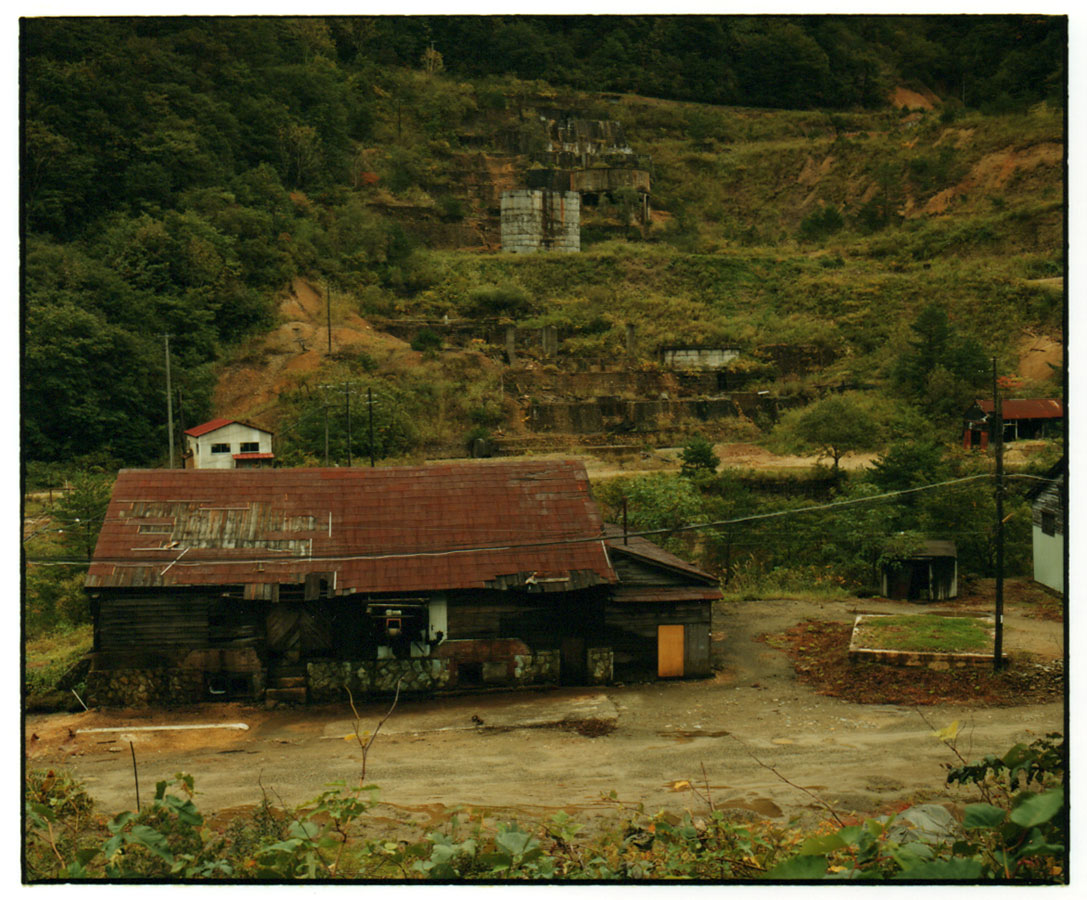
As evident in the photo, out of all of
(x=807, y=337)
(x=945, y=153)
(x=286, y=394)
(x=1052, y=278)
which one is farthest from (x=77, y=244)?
(x=945, y=153)

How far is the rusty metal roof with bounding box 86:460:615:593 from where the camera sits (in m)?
13.8

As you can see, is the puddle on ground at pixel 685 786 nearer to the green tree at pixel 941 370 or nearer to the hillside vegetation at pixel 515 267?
the hillside vegetation at pixel 515 267

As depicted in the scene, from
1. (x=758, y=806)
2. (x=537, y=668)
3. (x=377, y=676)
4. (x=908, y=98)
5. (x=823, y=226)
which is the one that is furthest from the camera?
(x=908, y=98)

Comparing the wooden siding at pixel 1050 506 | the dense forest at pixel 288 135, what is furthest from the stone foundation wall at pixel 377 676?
the wooden siding at pixel 1050 506

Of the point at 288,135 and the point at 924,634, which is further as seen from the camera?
the point at 288,135

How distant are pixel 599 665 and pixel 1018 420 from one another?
16.5m

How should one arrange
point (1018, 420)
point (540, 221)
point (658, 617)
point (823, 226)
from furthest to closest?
point (823, 226) → point (540, 221) → point (1018, 420) → point (658, 617)

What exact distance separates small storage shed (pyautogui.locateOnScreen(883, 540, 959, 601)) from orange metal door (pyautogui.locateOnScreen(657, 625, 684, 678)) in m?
6.85

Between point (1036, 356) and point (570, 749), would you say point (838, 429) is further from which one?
point (570, 749)

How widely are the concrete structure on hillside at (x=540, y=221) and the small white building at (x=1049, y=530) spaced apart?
32578 mm

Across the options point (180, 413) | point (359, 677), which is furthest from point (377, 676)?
point (180, 413)

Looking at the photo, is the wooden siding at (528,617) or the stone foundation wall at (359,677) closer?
the stone foundation wall at (359,677)

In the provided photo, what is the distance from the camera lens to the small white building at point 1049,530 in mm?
17206

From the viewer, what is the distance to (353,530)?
14469 millimetres
